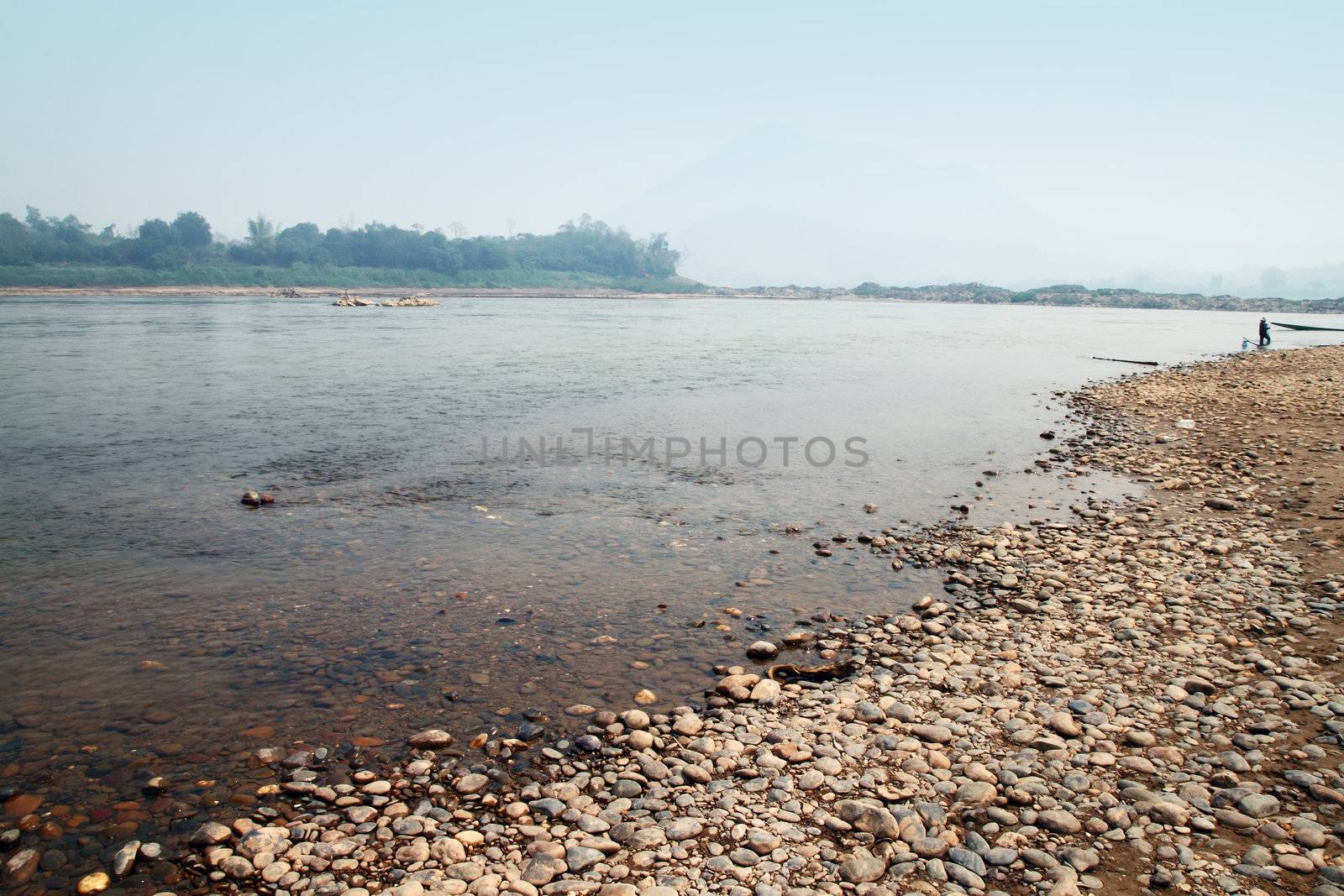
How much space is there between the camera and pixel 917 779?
513 cm

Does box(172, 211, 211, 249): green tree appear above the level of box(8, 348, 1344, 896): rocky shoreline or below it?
above

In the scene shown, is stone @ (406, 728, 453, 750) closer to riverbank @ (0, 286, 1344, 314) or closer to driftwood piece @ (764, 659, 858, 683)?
driftwood piece @ (764, 659, 858, 683)

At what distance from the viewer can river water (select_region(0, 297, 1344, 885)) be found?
6070mm

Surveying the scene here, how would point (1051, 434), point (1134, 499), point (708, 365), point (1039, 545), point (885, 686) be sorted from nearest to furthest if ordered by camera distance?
point (885, 686)
point (1039, 545)
point (1134, 499)
point (1051, 434)
point (708, 365)

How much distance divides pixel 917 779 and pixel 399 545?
7287 millimetres

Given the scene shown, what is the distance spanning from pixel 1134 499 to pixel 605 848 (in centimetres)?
1113

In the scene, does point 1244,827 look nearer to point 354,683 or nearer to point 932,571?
point 932,571

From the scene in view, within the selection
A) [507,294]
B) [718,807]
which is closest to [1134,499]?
[718,807]

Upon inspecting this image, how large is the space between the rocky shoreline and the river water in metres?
0.67

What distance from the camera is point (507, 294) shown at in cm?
16800

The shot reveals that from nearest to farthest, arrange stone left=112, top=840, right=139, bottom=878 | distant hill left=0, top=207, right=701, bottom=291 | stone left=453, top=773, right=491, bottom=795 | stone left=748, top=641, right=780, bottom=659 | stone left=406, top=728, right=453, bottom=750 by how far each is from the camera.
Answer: stone left=112, top=840, right=139, bottom=878, stone left=453, top=773, right=491, bottom=795, stone left=406, top=728, right=453, bottom=750, stone left=748, top=641, right=780, bottom=659, distant hill left=0, top=207, right=701, bottom=291

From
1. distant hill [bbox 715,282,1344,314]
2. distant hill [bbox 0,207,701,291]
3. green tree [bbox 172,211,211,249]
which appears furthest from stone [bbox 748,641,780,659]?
green tree [bbox 172,211,211,249]

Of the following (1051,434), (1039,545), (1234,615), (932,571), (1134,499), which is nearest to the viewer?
(1234,615)

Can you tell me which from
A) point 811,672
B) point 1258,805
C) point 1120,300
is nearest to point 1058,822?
point 1258,805
